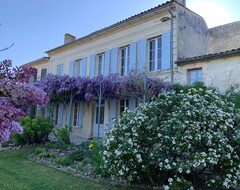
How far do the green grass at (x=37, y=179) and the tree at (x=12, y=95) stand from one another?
358 centimetres

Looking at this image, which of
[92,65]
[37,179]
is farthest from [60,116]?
[37,179]

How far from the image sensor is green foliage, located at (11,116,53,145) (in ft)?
38.3

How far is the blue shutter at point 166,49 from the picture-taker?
12.0 meters

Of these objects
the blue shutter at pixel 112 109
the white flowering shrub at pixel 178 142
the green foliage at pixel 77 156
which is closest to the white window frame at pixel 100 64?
the blue shutter at pixel 112 109

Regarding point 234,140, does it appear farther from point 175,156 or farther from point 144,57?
point 144,57

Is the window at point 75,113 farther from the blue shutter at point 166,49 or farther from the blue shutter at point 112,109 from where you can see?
the blue shutter at point 166,49

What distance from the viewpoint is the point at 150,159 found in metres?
5.60

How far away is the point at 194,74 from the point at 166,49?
5.74ft

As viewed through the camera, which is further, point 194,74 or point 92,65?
point 92,65

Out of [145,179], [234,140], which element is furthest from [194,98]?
[145,179]

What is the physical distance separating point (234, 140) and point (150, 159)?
74.2 inches

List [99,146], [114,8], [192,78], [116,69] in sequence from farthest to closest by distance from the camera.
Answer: [116,69], [192,78], [114,8], [99,146]

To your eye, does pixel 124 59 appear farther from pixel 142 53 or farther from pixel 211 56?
pixel 211 56

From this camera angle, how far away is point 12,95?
2709 millimetres
